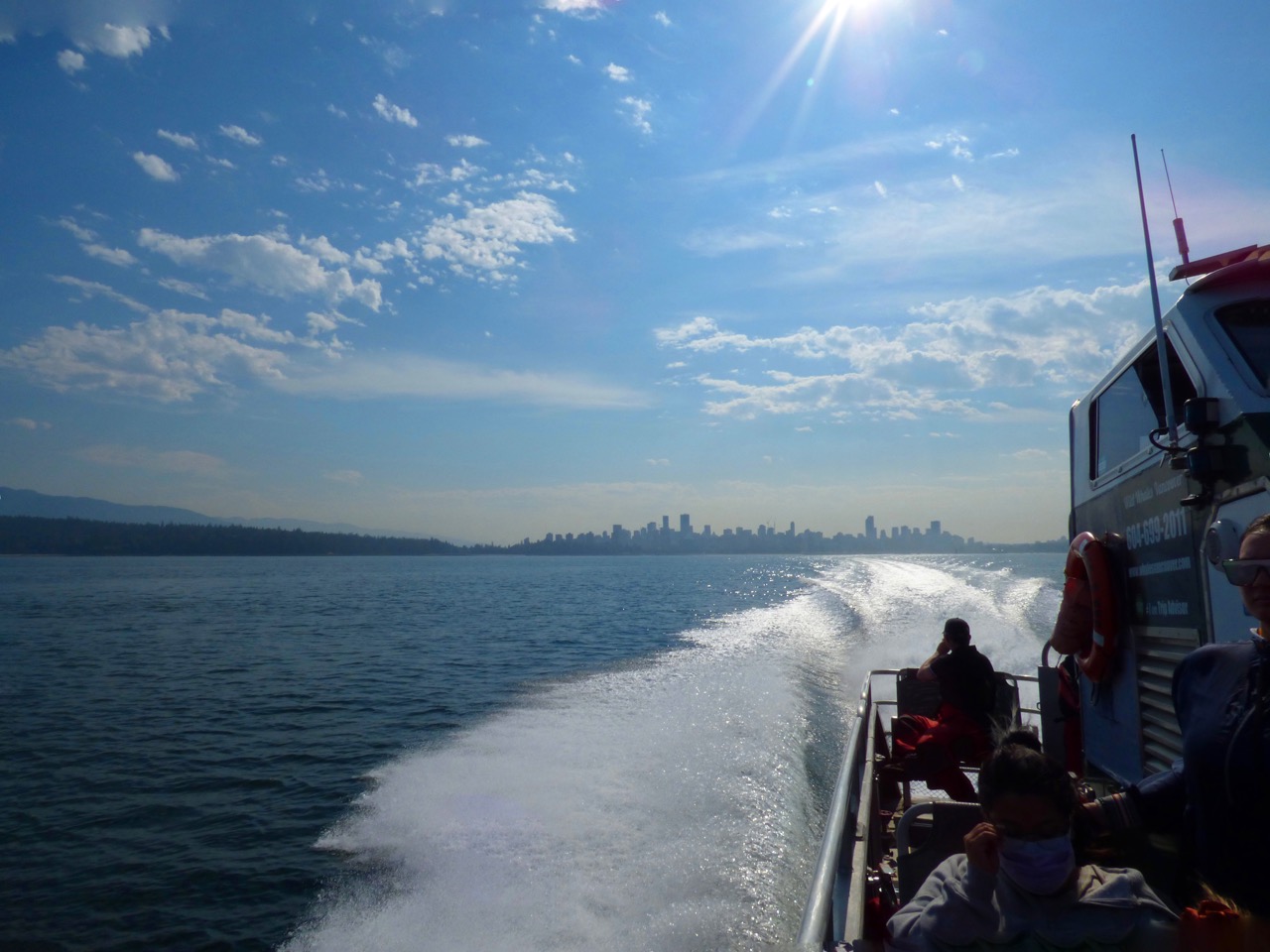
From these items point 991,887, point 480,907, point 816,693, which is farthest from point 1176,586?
point 816,693

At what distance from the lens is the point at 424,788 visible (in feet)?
36.8

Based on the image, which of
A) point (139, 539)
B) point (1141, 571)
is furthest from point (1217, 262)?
point (139, 539)

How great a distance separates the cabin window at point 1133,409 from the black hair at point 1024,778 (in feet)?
9.19

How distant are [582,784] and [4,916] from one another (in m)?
6.08

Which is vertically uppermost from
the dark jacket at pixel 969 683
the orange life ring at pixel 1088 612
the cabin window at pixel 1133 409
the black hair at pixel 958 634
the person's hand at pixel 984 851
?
the cabin window at pixel 1133 409

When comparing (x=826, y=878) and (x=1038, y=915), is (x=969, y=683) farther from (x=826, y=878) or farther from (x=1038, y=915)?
(x=1038, y=915)

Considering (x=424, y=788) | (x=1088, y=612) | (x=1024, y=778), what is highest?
(x=1088, y=612)

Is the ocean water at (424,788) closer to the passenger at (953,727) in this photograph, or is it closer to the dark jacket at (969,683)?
the passenger at (953,727)

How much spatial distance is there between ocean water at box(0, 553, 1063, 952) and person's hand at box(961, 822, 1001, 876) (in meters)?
5.15

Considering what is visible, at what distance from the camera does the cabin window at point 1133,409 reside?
4.62 meters

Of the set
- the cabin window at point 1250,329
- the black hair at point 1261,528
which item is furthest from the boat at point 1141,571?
the black hair at point 1261,528

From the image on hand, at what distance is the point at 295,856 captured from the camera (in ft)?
30.7

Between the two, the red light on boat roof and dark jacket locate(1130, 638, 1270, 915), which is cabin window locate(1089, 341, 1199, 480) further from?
dark jacket locate(1130, 638, 1270, 915)

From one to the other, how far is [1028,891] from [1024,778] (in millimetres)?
277
